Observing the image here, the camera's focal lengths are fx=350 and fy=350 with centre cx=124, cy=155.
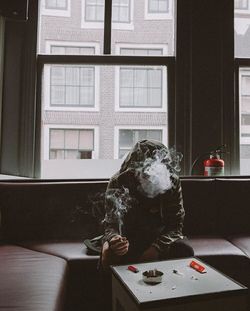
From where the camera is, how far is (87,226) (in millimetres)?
3188

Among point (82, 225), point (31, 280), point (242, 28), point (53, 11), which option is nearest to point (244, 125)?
point (242, 28)

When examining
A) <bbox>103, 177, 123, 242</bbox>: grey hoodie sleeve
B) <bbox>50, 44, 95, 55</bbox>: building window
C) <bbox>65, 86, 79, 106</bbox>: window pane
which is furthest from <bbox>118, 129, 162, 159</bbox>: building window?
<bbox>103, 177, 123, 242</bbox>: grey hoodie sleeve

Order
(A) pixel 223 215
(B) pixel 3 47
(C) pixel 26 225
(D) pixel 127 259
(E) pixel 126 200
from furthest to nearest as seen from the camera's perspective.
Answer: (B) pixel 3 47, (A) pixel 223 215, (C) pixel 26 225, (E) pixel 126 200, (D) pixel 127 259

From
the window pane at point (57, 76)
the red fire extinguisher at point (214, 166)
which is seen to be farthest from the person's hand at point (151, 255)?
the window pane at point (57, 76)

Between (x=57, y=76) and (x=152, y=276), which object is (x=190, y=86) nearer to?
(x=57, y=76)

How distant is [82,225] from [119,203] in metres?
0.83

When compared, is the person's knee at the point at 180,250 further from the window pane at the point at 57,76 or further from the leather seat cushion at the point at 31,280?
the window pane at the point at 57,76

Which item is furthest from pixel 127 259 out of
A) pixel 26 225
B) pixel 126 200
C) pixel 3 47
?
pixel 3 47

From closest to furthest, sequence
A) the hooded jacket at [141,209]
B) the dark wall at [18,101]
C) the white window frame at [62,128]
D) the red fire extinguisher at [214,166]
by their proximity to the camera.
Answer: the hooded jacket at [141,209] < the red fire extinguisher at [214,166] < the dark wall at [18,101] < the white window frame at [62,128]

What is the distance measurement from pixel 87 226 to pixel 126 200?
35.0 inches

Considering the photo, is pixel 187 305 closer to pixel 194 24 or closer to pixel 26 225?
pixel 26 225

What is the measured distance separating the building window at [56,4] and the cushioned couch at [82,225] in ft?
6.65

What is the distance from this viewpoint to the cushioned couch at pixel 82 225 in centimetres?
250

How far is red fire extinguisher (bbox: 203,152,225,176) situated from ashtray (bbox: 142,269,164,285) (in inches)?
79.9
